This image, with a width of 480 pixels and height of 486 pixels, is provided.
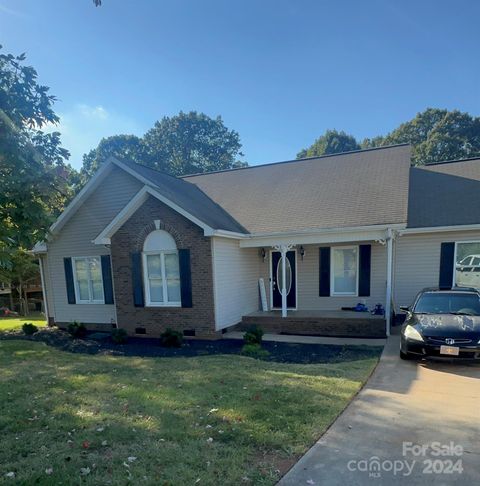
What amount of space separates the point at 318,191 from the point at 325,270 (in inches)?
123

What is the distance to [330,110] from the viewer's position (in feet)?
68.1

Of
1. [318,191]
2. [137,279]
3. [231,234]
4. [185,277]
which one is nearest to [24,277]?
[137,279]

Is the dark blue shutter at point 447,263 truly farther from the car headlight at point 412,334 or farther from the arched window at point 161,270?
the arched window at point 161,270

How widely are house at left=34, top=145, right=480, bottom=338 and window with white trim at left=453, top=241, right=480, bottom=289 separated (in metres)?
0.03

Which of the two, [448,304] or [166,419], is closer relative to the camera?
→ [166,419]

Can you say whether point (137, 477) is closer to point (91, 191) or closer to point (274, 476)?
point (274, 476)

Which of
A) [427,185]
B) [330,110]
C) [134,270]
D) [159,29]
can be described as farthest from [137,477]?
[330,110]

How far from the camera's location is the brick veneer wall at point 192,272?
9797mm

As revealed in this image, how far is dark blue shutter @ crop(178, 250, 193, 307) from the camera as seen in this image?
9.93m

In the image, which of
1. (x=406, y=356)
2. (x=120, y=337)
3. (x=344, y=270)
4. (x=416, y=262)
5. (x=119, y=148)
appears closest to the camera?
(x=406, y=356)

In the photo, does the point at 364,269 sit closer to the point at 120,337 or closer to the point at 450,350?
the point at 450,350

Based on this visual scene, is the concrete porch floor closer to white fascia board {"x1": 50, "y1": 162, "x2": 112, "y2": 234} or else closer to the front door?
the front door

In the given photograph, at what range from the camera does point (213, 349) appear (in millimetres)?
8797

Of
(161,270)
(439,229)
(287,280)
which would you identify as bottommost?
(287,280)
